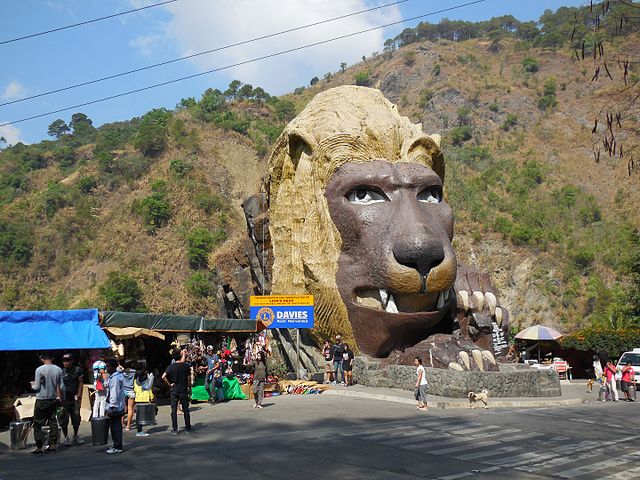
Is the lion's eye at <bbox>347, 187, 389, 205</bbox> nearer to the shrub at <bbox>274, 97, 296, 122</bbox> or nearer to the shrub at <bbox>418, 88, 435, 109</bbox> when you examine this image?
the shrub at <bbox>274, 97, 296, 122</bbox>

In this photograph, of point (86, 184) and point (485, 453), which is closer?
point (485, 453)

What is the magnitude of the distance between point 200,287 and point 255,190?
1627 centimetres

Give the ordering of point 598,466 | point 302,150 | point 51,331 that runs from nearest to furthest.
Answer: point 598,466 < point 51,331 < point 302,150

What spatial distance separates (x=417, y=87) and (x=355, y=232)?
77100 mm

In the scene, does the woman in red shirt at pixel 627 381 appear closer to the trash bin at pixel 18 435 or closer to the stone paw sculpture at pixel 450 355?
the stone paw sculpture at pixel 450 355

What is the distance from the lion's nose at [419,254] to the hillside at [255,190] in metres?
27.9

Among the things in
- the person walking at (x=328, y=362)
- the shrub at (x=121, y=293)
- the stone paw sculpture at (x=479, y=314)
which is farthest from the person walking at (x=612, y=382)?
the shrub at (x=121, y=293)

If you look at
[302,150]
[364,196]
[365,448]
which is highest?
[302,150]

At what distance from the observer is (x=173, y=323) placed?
14672 millimetres

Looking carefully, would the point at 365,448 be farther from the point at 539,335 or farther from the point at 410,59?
the point at 410,59

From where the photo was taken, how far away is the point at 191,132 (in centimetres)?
6950

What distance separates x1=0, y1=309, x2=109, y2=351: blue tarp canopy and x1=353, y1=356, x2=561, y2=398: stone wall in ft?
22.1

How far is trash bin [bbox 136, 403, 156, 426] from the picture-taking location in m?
10.6

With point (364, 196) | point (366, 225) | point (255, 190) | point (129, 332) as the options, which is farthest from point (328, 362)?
point (255, 190)
